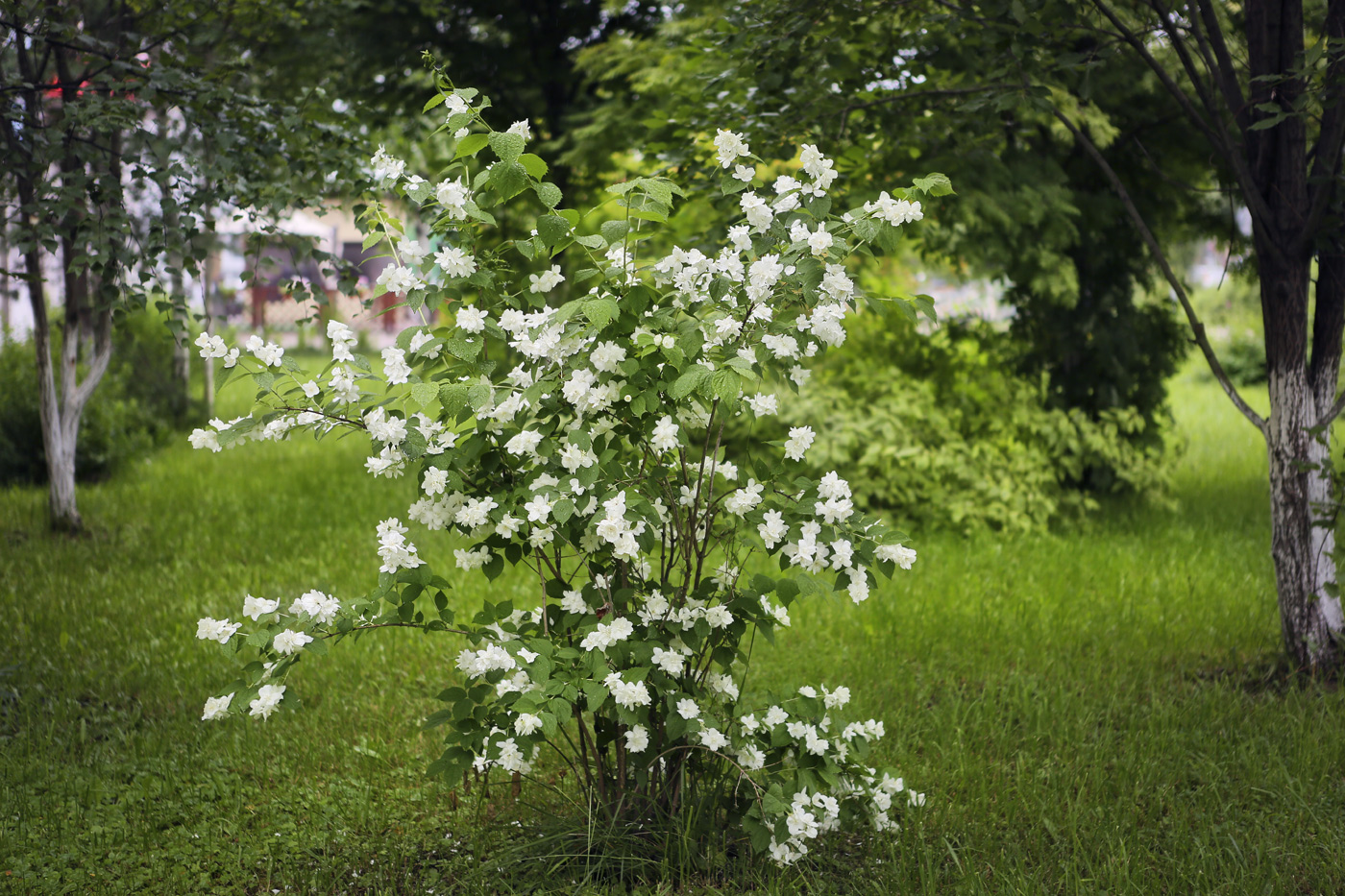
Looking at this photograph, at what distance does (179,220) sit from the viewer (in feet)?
12.9

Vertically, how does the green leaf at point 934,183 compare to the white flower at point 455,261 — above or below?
above

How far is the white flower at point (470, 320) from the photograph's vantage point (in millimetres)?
2290

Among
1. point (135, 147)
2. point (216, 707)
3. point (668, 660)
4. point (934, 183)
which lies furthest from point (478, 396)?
point (135, 147)

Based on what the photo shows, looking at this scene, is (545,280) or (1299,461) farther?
(1299,461)

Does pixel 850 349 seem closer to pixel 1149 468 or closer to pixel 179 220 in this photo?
pixel 1149 468

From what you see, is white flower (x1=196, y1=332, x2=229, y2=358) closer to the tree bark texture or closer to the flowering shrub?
the flowering shrub

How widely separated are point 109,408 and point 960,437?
736 cm

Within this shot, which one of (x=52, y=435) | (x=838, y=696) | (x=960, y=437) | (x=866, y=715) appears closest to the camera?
(x=838, y=696)

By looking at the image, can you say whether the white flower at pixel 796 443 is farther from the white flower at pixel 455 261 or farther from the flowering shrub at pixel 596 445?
the white flower at pixel 455 261

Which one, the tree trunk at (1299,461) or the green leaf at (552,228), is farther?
the tree trunk at (1299,461)

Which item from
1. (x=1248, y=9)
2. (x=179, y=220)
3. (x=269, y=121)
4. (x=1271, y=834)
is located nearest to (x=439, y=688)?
(x=179, y=220)

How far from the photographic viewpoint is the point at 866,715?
382cm

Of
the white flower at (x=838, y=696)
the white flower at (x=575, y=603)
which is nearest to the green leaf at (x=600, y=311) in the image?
the white flower at (x=575, y=603)

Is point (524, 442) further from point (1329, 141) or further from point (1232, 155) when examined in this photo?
point (1329, 141)
